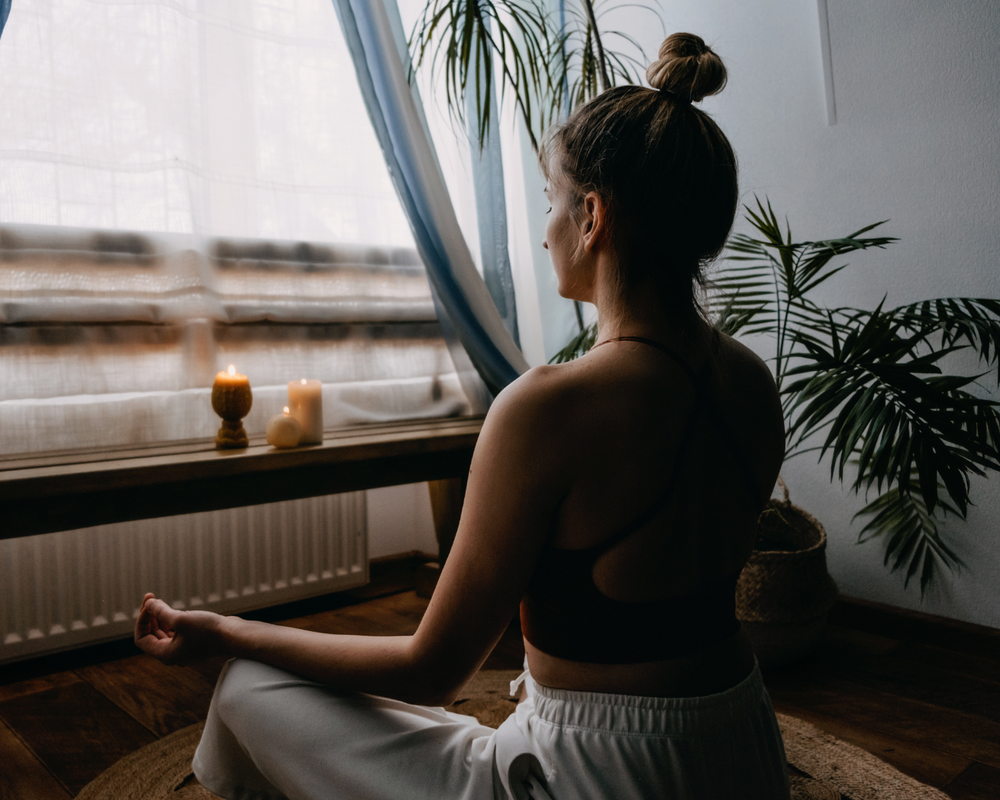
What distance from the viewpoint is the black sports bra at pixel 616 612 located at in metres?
0.67

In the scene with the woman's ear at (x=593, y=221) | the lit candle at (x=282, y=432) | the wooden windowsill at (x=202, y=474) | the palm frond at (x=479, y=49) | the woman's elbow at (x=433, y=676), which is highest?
the palm frond at (x=479, y=49)

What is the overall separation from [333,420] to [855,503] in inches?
53.0

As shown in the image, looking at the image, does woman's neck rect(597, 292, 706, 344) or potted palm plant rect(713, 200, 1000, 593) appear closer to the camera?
woman's neck rect(597, 292, 706, 344)

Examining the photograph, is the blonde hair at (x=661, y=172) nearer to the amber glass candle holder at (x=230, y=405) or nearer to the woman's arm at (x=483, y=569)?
the woman's arm at (x=483, y=569)

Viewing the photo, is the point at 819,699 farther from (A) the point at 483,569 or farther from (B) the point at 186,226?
(B) the point at 186,226

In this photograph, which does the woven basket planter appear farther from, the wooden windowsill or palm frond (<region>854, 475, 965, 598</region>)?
the wooden windowsill

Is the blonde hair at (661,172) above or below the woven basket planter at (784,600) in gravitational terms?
above

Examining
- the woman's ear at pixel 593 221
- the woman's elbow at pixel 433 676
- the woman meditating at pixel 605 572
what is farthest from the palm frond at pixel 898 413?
the woman's elbow at pixel 433 676

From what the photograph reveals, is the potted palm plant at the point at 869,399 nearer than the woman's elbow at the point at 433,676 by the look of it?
No

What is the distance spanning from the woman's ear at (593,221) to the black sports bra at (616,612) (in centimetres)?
11

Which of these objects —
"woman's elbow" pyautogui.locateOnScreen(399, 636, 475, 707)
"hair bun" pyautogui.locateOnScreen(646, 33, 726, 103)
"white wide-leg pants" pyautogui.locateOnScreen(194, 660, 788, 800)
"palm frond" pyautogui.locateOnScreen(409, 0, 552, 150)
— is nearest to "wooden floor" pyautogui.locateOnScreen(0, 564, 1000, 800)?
"white wide-leg pants" pyautogui.locateOnScreen(194, 660, 788, 800)

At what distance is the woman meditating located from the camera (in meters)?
0.66

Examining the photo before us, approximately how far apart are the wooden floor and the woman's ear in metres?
1.14

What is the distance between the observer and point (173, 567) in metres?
1.89
